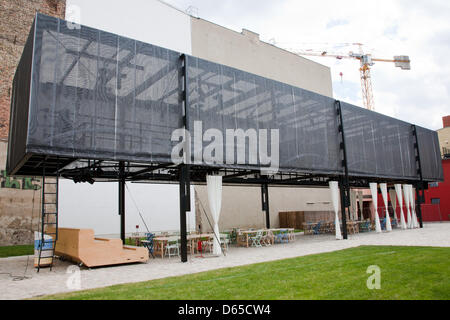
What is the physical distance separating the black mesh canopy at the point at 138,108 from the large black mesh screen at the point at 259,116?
0.15 feet

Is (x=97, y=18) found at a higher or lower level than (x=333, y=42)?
lower

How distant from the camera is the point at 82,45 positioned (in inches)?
400

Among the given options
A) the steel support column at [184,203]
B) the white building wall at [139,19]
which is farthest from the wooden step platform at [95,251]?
the white building wall at [139,19]

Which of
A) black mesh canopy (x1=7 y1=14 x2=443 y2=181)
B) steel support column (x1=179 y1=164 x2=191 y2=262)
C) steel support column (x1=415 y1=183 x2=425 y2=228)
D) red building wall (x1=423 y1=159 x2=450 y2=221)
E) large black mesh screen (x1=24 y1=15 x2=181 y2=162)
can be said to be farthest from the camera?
red building wall (x1=423 y1=159 x2=450 y2=221)

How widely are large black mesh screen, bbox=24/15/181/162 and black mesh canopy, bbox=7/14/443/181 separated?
28mm

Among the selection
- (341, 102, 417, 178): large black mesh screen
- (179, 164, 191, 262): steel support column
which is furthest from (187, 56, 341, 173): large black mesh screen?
(341, 102, 417, 178): large black mesh screen

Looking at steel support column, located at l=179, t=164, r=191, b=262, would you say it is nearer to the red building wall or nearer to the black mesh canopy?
the black mesh canopy

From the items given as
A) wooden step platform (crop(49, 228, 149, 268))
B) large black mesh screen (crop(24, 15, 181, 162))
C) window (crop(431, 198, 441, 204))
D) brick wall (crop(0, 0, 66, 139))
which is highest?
brick wall (crop(0, 0, 66, 139))

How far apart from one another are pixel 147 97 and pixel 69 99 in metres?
2.48

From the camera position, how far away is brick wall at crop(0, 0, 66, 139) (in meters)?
18.8

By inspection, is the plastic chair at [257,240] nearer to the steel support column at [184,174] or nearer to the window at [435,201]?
the steel support column at [184,174]

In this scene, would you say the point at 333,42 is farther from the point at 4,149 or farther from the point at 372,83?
the point at 4,149

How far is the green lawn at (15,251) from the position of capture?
47.7ft
